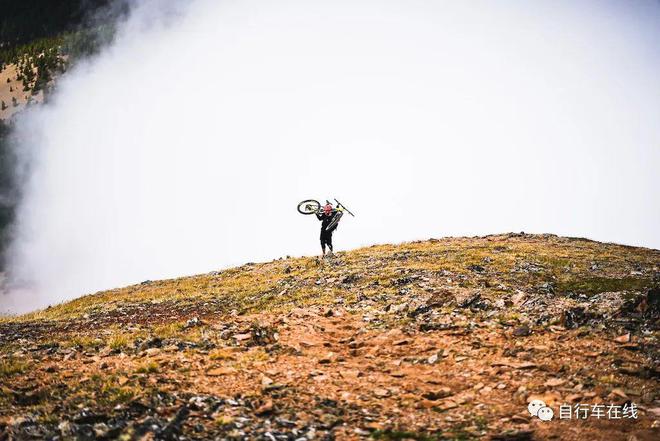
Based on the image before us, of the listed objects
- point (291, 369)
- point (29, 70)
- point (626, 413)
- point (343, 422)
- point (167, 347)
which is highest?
point (29, 70)

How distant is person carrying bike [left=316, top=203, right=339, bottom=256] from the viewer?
3147cm

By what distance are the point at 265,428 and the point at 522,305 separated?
35.4 feet

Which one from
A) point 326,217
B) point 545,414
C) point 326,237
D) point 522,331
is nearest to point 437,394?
point 545,414

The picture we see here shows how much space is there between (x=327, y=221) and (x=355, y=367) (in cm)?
2021

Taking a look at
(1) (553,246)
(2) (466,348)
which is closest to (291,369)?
(2) (466,348)

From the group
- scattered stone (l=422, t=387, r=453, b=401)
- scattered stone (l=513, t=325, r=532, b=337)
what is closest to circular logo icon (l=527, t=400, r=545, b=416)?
scattered stone (l=422, t=387, r=453, b=401)

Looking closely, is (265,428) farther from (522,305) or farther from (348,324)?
(522,305)

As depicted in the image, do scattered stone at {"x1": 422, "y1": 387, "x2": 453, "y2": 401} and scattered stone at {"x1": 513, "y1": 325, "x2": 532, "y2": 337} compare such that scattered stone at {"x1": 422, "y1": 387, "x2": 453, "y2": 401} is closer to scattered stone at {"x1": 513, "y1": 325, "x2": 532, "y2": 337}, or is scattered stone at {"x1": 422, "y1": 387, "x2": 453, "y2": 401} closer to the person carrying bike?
scattered stone at {"x1": 513, "y1": 325, "x2": 532, "y2": 337}

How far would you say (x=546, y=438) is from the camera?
8.45m

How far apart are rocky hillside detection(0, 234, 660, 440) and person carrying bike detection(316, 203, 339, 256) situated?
36.2 feet

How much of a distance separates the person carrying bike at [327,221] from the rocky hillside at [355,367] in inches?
434

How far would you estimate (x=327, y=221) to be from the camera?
3181cm

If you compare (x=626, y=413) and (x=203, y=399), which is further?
(x=203, y=399)

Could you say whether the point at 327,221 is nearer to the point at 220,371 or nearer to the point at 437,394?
the point at 220,371
